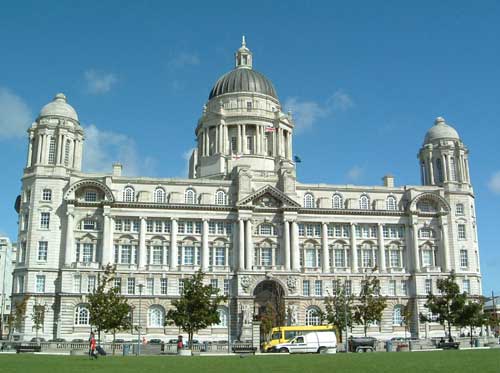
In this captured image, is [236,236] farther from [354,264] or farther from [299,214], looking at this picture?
Result: [354,264]

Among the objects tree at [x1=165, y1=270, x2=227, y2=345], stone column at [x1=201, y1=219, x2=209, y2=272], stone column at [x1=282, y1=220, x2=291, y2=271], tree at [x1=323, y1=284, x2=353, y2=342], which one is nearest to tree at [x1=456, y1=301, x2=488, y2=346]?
tree at [x1=323, y1=284, x2=353, y2=342]

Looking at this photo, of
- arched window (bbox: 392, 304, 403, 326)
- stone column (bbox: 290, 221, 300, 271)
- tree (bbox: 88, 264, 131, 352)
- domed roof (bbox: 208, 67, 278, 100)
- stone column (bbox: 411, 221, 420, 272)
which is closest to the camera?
tree (bbox: 88, 264, 131, 352)

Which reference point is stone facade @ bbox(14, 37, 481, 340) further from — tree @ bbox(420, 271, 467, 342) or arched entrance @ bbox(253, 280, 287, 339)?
tree @ bbox(420, 271, 467, 342)

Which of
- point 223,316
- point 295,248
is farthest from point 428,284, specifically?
point 223,316

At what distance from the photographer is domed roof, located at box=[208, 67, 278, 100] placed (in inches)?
4456

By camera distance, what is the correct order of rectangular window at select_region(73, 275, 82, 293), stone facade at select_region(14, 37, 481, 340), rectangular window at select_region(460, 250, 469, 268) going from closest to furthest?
rectangular window at select_region(73, 275, 82, 293) → stone facade at select_region(14, 37, 481, 340) → rectangular window at select_region(460, 250, 469, 268)

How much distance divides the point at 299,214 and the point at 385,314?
19664 mm

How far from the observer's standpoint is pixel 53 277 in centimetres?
8400

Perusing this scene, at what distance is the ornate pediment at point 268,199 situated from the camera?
8981 centimetres

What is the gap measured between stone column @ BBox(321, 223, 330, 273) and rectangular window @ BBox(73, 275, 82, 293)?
35.3m

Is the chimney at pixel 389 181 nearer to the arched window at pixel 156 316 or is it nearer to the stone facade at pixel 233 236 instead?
the stone facade at pixel 233 236

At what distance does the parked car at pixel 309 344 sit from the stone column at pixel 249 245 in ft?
91.0

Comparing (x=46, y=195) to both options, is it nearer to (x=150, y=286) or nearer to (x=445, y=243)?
(x=150, y=286)

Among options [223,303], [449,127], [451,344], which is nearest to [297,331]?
[451,344]
